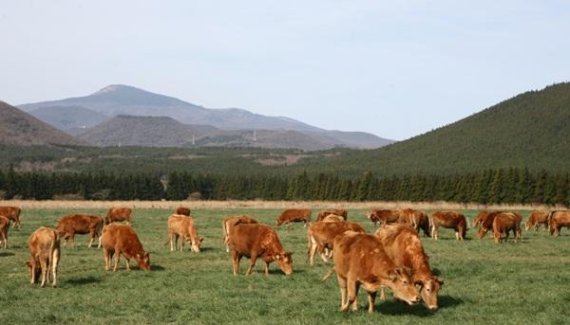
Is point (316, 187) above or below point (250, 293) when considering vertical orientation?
below

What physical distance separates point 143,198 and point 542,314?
4358 inches

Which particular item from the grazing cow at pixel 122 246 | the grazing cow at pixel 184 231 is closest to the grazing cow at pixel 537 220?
the grazing cow at pixel 184 231

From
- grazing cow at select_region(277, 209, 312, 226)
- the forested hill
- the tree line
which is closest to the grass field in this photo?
grazing cow at select_region(277, 209, 312, 226)

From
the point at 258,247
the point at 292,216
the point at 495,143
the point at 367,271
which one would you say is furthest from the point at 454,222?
the point at 495,143

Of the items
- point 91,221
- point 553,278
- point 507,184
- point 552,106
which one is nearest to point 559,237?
point 553,278

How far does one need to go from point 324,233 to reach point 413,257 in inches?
322

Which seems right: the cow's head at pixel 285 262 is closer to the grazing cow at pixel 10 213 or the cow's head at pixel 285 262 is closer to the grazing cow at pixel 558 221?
the grazing cow at pixel 10 213

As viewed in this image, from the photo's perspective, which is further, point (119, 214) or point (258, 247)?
point (119, 214)

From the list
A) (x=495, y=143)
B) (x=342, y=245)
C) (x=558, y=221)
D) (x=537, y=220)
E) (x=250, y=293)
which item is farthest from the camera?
(x=495, y=143)

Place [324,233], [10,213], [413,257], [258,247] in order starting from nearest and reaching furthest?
1. [413,257]
2. [258,247]
3. [324,233]
4. [10,213]

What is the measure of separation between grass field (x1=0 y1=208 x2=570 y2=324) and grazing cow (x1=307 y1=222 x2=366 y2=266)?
0.93m

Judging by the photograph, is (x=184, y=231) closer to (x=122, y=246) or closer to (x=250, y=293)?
(x=122, y=246)

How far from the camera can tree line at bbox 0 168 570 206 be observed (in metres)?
93.5

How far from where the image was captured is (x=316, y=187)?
117 m
